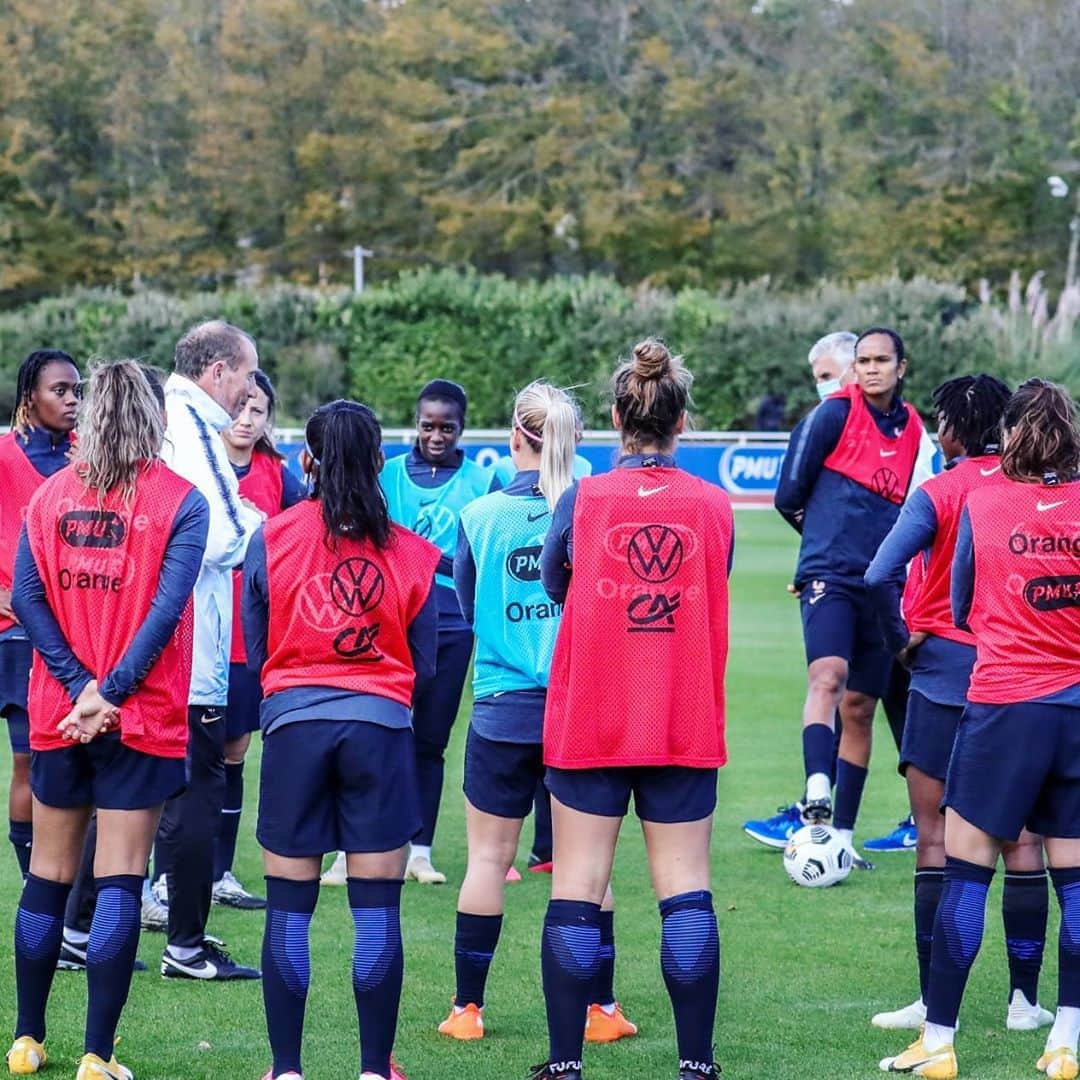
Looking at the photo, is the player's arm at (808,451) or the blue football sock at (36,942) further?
the player's arm at (808,451)

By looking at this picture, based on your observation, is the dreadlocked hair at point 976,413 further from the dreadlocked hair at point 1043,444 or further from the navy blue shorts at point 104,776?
the navy blue shorts at point 104,776

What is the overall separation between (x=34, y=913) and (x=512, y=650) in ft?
5.32

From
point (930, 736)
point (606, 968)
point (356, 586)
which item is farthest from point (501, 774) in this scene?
point (930, 736)

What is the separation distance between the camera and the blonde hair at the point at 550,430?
5695 mm

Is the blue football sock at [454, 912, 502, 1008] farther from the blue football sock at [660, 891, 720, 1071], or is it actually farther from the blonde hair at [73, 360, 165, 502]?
the blonde hair at [73, 360, 165, 502]

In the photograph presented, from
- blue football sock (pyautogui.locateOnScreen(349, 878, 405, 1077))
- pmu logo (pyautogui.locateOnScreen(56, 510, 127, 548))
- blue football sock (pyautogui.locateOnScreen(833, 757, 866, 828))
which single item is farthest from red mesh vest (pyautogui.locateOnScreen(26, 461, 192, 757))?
blue football sock (pyautogui.locateOnScreen(833, 757, 866, 828))

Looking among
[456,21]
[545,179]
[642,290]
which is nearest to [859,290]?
[642,290]

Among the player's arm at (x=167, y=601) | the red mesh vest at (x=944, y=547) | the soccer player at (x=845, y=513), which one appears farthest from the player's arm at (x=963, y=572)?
the soccer player at (x=845, y=513)

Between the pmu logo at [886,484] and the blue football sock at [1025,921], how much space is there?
2686mm

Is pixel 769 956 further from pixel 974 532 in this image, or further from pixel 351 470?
pixel 351 470

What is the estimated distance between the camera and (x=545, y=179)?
51844 mm

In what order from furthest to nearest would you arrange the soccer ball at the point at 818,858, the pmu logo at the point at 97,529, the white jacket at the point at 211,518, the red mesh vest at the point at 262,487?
the soccer ball at the point at 818,858, the red mesh vest at the point at 262,487, the white jacket at the point at 211,518, the pmu logo at the point at 97,529

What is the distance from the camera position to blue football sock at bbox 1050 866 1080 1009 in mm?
5387

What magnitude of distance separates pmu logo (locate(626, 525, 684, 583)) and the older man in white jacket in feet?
5.79
